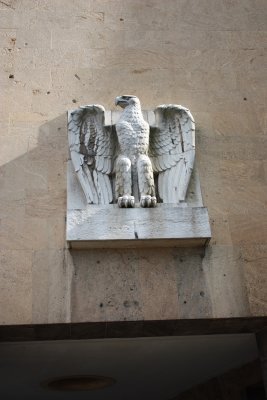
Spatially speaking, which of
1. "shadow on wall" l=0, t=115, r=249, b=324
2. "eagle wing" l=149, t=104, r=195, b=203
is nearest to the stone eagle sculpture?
"eagle wing" l=149, t=104, r=195, b=203

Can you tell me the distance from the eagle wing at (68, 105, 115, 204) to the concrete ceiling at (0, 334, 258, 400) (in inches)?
69.4

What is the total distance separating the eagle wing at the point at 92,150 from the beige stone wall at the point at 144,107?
0.22 meters

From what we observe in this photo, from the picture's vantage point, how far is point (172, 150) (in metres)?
4.65

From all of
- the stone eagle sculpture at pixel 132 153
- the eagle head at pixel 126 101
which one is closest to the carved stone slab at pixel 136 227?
the stone eagle sculpture at pixel 132 153

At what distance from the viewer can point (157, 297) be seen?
407cm

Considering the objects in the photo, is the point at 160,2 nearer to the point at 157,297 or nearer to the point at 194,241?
the point at 194,241

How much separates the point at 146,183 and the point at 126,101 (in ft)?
3.09

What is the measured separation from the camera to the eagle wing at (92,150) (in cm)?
438

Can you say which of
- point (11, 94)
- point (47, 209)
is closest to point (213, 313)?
point (47, 209)

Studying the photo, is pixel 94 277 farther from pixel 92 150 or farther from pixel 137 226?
pixel 92 150

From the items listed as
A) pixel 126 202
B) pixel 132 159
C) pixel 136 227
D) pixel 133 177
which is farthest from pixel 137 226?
pixel 132 159

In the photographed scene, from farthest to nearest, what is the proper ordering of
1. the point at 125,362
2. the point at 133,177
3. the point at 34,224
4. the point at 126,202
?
the point at 125,362 → the point at 133,177 → the point at 34,224 → the point at 126,202

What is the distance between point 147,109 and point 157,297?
196 centimetres

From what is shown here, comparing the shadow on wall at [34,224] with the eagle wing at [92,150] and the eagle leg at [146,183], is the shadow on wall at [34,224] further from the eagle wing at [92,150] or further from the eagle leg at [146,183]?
the eagle leg at [146,183]
